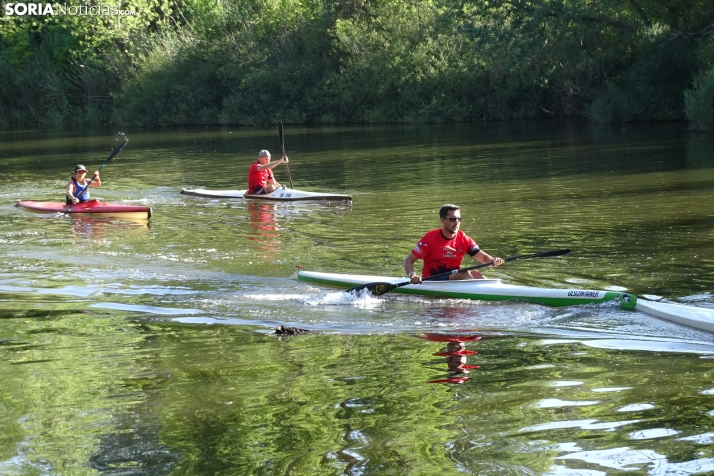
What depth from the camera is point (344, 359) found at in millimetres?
9305

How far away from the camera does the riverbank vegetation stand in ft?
134

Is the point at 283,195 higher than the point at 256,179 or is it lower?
lower

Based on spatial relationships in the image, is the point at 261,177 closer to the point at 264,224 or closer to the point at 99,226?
the point at 264,224

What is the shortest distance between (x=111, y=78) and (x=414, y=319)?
5602cm

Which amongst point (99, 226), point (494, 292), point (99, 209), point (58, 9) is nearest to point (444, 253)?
point (494, 292)

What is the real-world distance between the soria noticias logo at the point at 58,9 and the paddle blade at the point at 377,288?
170 ft

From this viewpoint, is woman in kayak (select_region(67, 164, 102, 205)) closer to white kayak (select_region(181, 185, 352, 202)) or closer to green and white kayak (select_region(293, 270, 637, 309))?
white kayak (select_region(181, 185, 352, 202))

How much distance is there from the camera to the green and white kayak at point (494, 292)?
11266 millimetres

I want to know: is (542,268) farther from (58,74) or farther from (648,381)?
(58,74)

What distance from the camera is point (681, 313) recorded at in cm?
1024

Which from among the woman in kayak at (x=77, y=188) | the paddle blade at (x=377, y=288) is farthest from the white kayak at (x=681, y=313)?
the woman in kayak at (x=77, y=188)

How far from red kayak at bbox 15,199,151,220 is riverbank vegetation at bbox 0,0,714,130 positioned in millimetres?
21158

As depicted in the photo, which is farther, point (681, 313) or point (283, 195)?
point (283, 195)

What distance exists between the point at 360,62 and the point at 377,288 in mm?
42784
